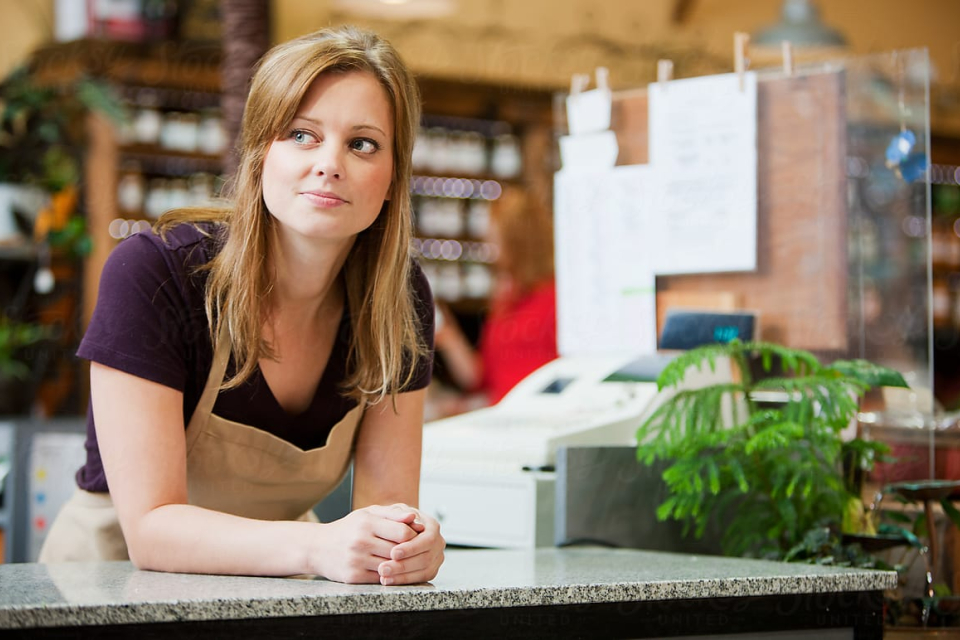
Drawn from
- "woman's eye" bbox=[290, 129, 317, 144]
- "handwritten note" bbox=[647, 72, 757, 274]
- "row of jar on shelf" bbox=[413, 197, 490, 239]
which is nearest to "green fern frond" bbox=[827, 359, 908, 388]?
"handwritten note" bbox=[647, 72, 757, 274]

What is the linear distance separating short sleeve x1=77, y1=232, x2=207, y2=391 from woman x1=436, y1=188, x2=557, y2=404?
67.1 inches

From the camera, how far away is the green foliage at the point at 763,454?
1772 millimetres

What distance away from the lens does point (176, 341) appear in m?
1.42

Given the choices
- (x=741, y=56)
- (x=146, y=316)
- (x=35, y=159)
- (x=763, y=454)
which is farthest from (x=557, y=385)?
(x=35, y=159)

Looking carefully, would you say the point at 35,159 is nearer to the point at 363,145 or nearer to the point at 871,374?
the point at 363,145

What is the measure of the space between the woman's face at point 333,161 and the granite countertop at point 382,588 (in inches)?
17.5

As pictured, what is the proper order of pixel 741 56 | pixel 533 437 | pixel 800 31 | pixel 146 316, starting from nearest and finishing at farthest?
pixel 146 316 < pixel 533 437 < pixel 741 56 < pixel 800 31

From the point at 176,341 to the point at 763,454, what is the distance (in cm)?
94

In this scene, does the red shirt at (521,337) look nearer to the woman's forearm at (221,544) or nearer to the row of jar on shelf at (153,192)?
the woman's forearm at (221,544)

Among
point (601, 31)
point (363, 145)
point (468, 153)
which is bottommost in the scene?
point (363, 145)

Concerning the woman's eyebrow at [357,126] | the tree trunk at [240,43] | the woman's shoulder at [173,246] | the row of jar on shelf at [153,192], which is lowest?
the woman's shoulder at [173,246]

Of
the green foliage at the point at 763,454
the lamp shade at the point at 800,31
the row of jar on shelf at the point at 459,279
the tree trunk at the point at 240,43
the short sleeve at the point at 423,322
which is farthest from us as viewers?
the row of jar on shelf at the point at 459,279

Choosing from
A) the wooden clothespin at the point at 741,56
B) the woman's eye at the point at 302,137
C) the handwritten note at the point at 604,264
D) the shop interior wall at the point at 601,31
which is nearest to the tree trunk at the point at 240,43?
the handwritten note at the point at 604,264

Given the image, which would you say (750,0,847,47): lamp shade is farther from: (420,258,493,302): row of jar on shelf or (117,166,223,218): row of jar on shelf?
(117,166,223,218): row of jar on shelf
